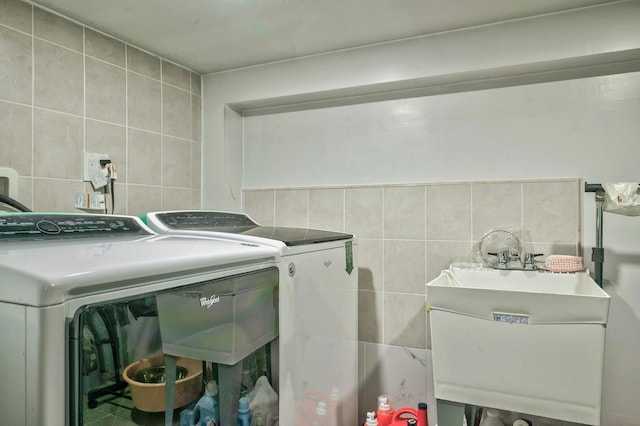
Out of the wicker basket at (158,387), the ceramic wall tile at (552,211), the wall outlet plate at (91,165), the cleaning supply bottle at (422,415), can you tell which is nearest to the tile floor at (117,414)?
the wicker basket at (158,387)

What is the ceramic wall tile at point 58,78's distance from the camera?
1.66 meters

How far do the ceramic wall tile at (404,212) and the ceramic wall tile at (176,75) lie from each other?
131cm

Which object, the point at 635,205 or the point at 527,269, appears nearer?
the point at 635,205

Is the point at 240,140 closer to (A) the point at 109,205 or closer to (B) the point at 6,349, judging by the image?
(A) the point at 109,205

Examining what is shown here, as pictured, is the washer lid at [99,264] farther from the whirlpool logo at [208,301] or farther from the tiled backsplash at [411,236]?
the tiled backsplash at [411,236]

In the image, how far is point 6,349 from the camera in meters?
0.67

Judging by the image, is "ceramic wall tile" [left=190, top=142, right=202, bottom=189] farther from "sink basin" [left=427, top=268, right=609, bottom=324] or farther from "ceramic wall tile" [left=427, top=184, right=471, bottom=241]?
"sink basin" [left=427, top=268, right=609, bottom=324]

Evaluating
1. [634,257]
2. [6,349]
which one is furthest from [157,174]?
[634,257]

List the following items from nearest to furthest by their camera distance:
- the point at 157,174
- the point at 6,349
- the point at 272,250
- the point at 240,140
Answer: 1. the point at 6,349
2. the point at 272,250
3. the point at 157,174
4. the point at 240,140

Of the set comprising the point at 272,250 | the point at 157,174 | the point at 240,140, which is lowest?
the point at 272,250

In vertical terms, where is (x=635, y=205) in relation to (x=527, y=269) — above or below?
above

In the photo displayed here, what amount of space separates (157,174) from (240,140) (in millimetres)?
572

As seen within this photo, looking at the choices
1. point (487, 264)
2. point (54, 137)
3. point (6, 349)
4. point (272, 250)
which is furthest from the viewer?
point (487, 264)

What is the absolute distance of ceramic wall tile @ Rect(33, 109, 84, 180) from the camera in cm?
166
